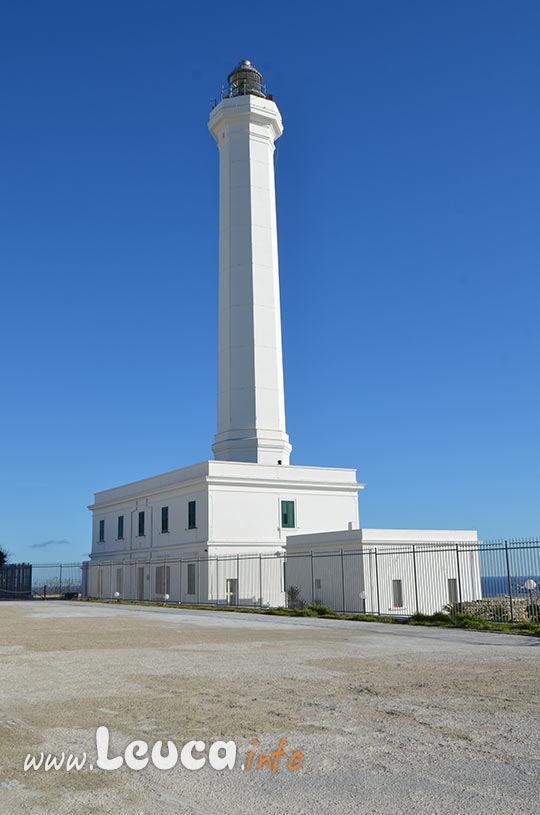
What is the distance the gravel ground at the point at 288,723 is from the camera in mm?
4891

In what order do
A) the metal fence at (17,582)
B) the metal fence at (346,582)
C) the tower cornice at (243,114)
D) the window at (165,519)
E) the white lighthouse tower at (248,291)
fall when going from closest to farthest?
the metal fence at (346,582)
the white lighthouse tower at (248,291)
the window at (165,519)
the tower cornice at (243,114)
the metal fence at (17,582)

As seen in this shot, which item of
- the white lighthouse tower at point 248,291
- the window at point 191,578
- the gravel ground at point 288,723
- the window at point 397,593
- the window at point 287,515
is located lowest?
the gravel ground at point 288,723

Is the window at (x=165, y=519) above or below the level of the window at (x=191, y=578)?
above

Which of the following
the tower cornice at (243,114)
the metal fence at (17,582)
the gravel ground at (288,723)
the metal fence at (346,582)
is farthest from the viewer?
the metal fence at (17,582)

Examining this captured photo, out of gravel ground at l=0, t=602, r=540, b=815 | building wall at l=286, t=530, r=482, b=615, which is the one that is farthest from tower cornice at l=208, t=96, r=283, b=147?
gravel ground at l=0, t=602, r=540, b=815

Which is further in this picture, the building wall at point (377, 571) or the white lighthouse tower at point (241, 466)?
the white lighthouse tower at point (241, 466)

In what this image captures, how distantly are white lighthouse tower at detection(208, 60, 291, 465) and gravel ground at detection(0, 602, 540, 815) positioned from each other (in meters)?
24.8

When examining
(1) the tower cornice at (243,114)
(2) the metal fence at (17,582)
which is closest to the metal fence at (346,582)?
(2) the metal fence at (17,582)

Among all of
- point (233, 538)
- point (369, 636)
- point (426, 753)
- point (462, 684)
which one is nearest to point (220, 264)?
point (233, 538)

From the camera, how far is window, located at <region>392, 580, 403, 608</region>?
1166 inches

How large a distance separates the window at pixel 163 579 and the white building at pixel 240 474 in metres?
0.05

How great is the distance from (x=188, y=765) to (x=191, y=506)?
31.7 m

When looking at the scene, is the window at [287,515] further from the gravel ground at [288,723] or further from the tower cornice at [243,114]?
the gravel ground at [288,723]

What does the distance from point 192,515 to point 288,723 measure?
3030 cm
